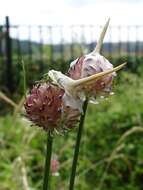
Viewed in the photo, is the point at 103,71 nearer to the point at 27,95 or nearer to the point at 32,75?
the point at 27,95

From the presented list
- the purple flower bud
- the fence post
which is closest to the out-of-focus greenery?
the purple flower bud

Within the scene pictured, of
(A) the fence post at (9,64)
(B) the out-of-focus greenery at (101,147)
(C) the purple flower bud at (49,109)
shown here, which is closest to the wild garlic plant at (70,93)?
Result: (C) the purple flower bud at (49,109)

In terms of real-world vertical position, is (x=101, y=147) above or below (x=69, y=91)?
below

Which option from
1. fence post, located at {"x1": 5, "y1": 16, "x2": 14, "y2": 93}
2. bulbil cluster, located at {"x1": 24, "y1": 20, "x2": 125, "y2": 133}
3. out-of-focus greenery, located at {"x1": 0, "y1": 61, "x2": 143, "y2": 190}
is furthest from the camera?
fence post, located at {"x1": 5, "y1": 16, "x2": 14, "y2": 93}

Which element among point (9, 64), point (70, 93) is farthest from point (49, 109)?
point (9, 64)

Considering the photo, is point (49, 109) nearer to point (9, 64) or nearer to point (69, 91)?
point (69, 91)

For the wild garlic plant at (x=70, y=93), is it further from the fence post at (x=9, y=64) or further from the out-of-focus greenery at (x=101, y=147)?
the fence post at (x=9, y=64)

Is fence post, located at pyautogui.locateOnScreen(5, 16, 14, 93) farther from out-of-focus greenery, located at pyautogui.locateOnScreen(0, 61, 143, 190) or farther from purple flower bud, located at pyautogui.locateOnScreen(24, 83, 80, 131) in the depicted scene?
purple flower bud, located at pyautogui.locateOnScreen(24, 83, 80, 131)

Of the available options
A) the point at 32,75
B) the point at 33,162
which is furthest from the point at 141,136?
the point at 32,75
